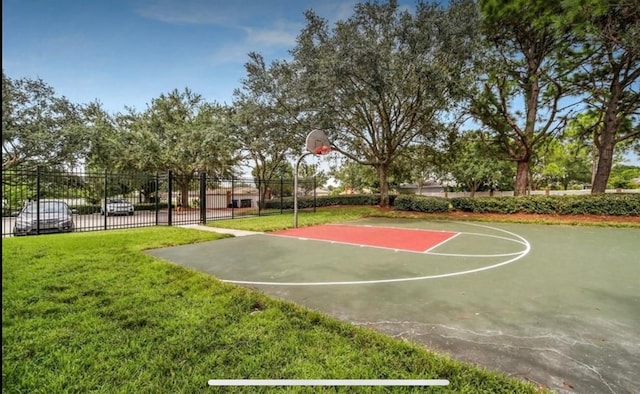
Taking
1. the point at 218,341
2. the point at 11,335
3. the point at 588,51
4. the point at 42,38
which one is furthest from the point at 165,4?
the point at 588,51

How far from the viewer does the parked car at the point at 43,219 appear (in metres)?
8.27

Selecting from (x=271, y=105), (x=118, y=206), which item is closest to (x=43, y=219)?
(x=118, y=206)

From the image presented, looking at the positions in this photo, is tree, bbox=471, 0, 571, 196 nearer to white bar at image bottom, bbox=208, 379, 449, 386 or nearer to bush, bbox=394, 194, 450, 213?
bush, bbox=394, 194, 450, 213

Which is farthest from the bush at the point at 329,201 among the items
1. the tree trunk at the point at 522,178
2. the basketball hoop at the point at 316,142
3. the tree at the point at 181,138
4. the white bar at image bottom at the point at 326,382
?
the white bar at image bottom at the point at 326,382

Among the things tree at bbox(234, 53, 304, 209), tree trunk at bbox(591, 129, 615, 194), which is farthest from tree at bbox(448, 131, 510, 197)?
tree at bbox(234, 53, 304, 209)

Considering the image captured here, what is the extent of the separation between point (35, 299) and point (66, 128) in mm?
18760

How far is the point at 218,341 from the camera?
8.28ft

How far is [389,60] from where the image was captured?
36.5ft

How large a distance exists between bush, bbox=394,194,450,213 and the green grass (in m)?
12.6

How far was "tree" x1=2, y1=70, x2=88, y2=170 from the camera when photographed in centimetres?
1619

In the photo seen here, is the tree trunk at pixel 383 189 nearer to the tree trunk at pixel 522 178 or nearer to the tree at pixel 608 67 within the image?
the tree trunk at pixel 522 178

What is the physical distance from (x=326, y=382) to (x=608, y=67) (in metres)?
17.7

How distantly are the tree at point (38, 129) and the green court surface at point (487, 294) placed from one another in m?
16.3

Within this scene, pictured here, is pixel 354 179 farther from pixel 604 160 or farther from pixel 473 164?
pixel 604 160
